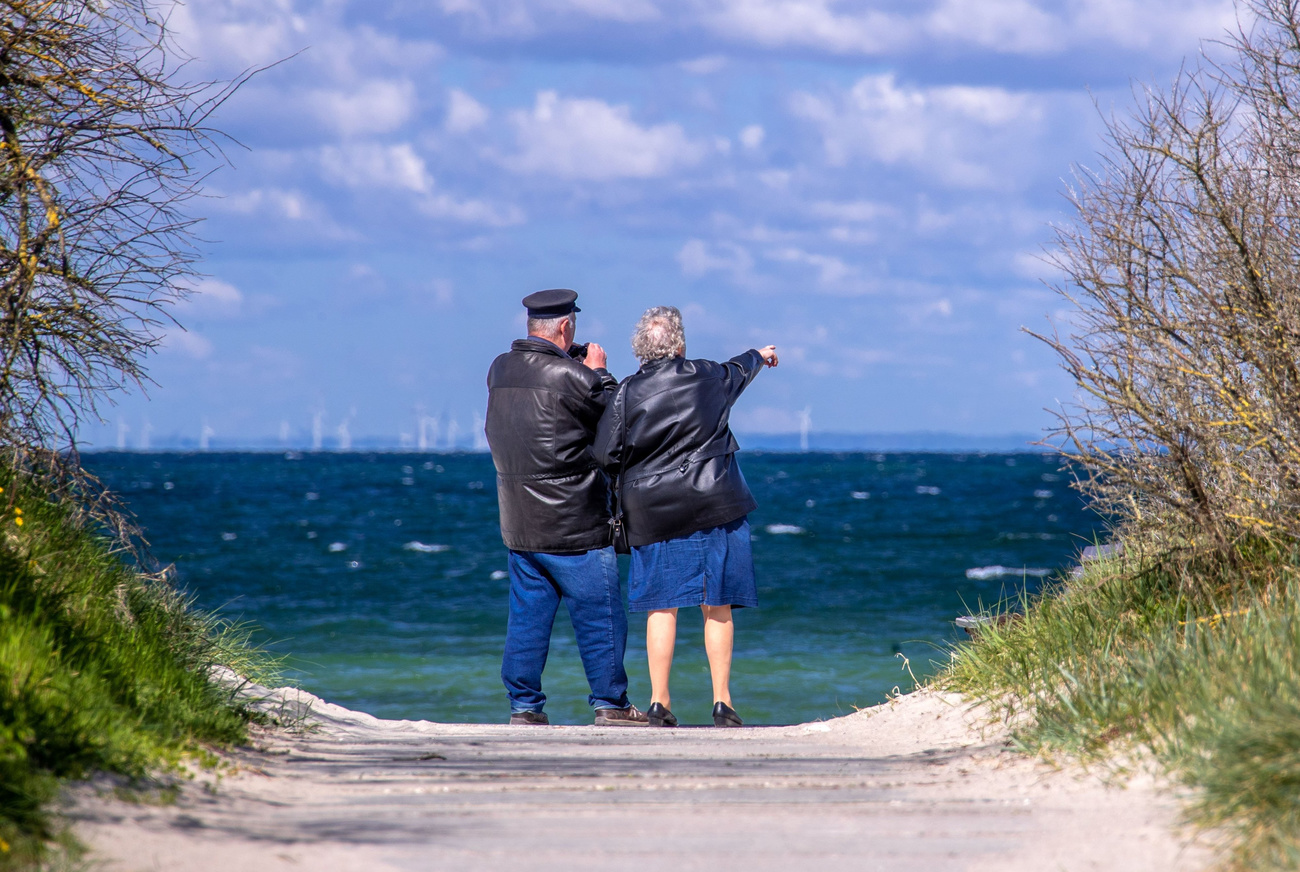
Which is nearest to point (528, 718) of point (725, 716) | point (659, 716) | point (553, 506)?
point (659, 716)

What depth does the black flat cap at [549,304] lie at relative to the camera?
5.84 metres

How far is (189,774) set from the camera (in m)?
3.48

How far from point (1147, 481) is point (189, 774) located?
3883mm

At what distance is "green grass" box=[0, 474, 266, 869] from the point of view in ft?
9.58

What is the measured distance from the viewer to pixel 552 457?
5641 mm

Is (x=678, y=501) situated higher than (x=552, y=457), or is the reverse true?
(x=552, y=457)

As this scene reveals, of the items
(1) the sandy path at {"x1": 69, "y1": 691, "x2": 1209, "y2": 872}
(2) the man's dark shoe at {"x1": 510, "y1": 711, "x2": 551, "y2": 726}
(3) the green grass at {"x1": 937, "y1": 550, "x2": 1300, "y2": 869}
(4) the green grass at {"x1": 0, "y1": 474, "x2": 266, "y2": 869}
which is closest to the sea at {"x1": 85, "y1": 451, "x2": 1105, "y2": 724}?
(3) the green grass at {"x1": 937, "y1": 550, "x2": 1300, "y2": 869}

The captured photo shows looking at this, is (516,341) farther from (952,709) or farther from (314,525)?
(314,525)

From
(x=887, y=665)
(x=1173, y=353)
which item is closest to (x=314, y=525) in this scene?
(x=887, y=665)

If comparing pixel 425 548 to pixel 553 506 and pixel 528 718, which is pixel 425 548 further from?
pixel 553 506

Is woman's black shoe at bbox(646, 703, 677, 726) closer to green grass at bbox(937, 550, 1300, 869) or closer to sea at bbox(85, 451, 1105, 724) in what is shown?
sea at bbox(85, 451, 1105, 724)

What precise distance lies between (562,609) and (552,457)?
14.8 m

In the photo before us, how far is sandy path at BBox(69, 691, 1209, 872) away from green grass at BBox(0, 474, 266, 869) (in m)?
0.15

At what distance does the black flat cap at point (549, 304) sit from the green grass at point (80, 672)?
2.25m
